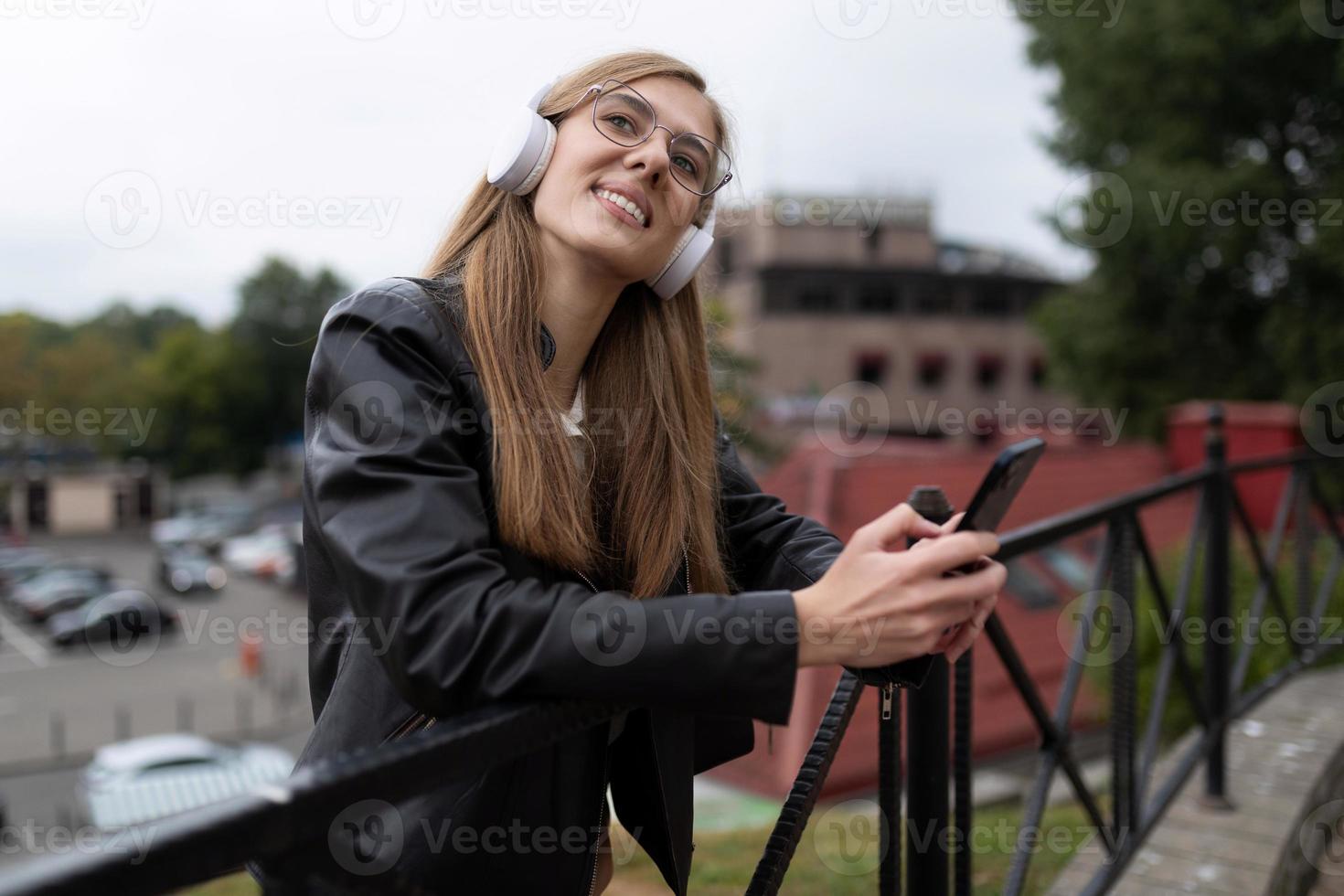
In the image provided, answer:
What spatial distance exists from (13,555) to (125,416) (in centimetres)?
5132

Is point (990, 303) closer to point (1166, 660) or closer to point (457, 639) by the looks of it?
point (1166, 660)

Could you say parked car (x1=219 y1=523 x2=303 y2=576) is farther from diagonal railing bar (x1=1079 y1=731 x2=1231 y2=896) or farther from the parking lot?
diagonal railing bar (x1=1079 y1=731 x2=1231 y2=896)

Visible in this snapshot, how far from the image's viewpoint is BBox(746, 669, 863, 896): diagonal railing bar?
143 cm

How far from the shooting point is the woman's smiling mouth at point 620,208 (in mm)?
→ 1432

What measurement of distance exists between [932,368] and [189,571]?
35140 millimetres

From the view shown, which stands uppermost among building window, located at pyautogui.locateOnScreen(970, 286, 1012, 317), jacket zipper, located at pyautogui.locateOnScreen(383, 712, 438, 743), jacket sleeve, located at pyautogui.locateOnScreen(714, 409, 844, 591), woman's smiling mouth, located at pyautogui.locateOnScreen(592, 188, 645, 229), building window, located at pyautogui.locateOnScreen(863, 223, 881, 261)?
building window, located at pyautogui.locateOnScreen(863, 223, 881, 261)

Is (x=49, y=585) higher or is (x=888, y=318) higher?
(x=888, y=318)

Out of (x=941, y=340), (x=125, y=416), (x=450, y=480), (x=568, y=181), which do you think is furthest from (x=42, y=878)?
(x=941, y=340)

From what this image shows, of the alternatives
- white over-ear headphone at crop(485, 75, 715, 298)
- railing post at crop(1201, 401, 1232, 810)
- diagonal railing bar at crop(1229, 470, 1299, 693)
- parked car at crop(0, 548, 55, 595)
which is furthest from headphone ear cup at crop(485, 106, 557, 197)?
parked car at crop(0, 548, 55, 595)

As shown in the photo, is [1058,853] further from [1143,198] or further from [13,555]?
[13,555]

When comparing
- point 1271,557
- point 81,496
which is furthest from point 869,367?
point 1271,557

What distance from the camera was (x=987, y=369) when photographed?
5203 cm

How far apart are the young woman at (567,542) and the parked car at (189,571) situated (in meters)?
49.1

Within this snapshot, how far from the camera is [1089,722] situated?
42.9ft
